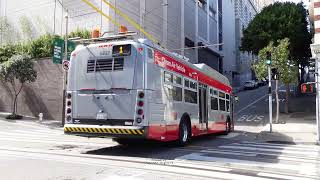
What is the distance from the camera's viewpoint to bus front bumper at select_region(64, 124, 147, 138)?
11.2 m

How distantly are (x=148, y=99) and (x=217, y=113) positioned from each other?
8.82 m

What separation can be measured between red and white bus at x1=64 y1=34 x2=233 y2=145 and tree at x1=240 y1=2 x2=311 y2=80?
32977mm

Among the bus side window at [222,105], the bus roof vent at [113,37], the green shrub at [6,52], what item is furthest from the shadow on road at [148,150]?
the green shrub at [6,52]

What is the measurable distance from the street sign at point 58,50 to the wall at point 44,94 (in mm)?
3856

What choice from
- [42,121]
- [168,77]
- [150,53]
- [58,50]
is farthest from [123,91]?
[42,121]

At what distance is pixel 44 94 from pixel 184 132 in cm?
2139

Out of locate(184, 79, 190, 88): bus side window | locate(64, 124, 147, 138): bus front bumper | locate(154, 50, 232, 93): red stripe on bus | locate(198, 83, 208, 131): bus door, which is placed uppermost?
locate(154, 50, 232, 93): red stripe on bus

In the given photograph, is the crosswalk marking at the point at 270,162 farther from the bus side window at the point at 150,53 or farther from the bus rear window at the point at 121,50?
the bus rear window at the point at 121,50

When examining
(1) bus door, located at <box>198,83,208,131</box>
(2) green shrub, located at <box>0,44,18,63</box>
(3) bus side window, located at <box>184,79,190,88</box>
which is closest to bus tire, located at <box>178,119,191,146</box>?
(3) bus side window, located at <box>184,79,190,88</box>

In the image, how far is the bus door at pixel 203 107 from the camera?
16.6m

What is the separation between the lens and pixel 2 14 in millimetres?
45000

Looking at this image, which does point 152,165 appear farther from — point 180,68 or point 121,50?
point 180,68

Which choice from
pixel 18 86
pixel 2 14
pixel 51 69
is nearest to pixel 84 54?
pixel 51 69

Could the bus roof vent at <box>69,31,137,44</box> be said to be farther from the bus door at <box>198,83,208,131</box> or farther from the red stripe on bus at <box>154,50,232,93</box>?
the bus door at <box>198,83,208,131</box>
